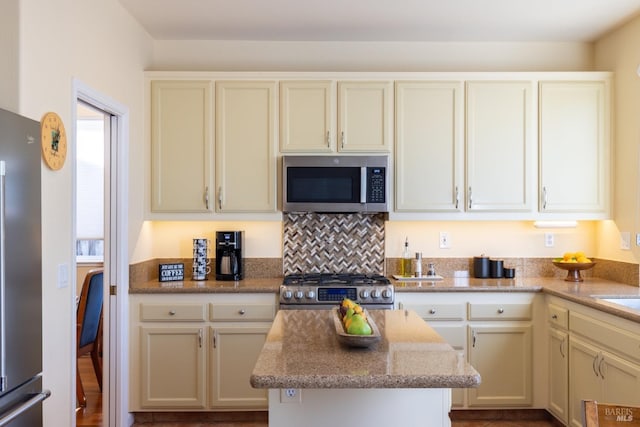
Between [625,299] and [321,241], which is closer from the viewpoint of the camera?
[625,299]

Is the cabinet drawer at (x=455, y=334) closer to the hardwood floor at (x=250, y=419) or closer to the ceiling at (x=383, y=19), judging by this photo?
the hardwood floor at (x=250, y=419)

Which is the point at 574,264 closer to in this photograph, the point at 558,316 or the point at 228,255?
the point at 558,316

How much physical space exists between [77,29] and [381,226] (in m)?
2.39

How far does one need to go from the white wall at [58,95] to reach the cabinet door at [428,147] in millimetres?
1976

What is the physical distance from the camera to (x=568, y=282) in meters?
3.48

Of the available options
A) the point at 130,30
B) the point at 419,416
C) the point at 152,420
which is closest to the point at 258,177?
the point at 130,30

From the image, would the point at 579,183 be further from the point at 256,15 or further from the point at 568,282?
the point at 256,15

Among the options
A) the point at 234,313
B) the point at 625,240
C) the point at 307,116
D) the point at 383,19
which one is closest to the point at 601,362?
the point at 625,240

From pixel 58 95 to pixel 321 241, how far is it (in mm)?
2074

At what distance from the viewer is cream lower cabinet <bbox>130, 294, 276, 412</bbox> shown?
128 inches

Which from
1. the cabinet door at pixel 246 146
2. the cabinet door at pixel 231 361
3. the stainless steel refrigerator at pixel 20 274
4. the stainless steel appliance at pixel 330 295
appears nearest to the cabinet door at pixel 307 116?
the cabinet door at pixel 246 146

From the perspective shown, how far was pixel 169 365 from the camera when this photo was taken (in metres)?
3.25

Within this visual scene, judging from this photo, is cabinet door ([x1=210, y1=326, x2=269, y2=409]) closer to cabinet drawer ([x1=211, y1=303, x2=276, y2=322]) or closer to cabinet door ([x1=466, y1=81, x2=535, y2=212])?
cabinet drawer ([x1=211, y1=303, x2=276, y2=322])

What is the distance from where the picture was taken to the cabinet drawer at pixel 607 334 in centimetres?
238
